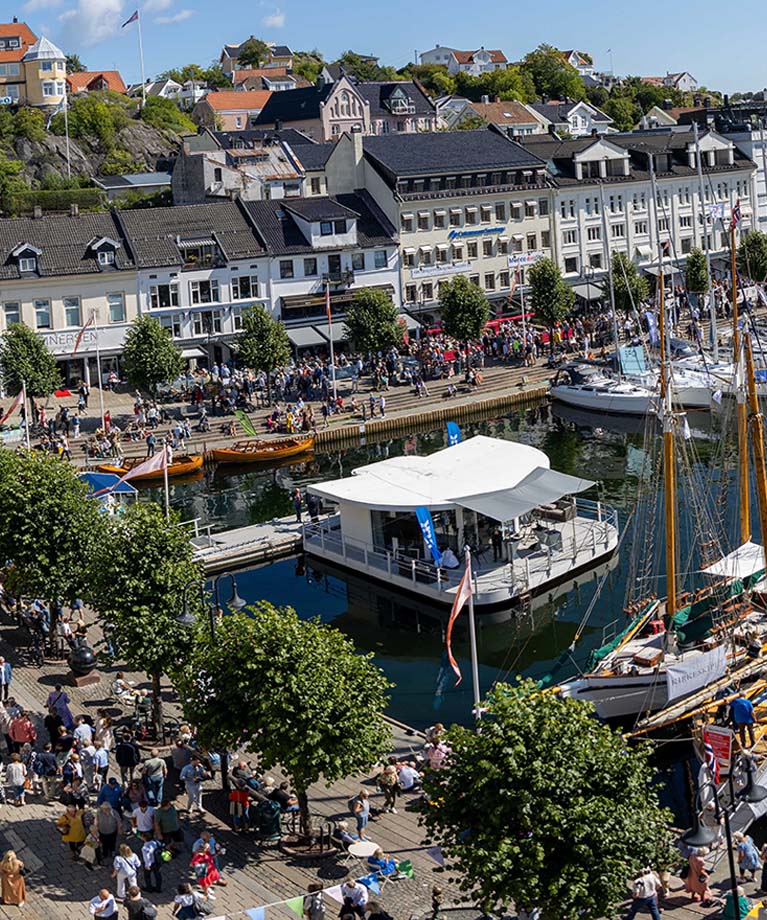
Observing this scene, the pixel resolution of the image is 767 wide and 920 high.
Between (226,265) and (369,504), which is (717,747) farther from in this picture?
(226,265)

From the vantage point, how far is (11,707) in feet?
119

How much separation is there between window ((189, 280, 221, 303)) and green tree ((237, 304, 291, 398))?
22.7ft

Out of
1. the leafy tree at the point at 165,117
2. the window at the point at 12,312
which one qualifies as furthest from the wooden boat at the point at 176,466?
the leafy tree at the point at 165,117

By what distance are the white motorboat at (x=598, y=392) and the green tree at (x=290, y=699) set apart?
54.3 metres

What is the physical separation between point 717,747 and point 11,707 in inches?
702

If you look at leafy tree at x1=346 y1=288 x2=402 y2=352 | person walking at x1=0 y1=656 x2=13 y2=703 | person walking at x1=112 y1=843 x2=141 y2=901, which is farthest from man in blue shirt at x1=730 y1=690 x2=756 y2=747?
leafy tree at x1=346 y1=288 x2=402 y2=352

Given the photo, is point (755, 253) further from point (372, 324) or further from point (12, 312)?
point (12, 312)

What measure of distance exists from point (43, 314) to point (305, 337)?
1716cm

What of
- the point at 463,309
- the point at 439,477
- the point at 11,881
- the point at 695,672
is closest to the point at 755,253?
the point at 463,309

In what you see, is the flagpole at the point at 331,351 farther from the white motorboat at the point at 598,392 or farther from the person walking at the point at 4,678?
the person walking at the point at 4,678

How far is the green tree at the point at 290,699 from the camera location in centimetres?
3098

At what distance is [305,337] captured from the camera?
305 ft

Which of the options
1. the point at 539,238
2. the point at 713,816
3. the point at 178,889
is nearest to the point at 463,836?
the point at 178,889

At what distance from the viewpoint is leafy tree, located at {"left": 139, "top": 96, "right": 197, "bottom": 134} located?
16762 centimetres
